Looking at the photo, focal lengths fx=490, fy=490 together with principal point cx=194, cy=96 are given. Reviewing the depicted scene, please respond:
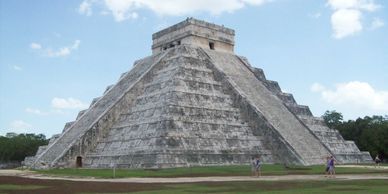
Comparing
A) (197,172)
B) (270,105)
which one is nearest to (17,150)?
(270,105)

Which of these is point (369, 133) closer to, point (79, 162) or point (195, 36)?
point (195, 36)

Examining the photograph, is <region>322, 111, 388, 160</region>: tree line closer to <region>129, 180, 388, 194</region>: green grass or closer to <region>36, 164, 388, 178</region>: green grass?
<region>36, 164, 388, 178</region>: green grass

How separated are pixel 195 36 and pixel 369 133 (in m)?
24.4

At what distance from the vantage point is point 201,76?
37.2 m

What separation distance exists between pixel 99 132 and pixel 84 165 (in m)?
2.73

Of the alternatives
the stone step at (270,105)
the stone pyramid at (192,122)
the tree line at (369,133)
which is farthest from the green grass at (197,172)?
the tree line at (369,133)

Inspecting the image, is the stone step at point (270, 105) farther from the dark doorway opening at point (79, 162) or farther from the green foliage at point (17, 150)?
the green foliage at point (17, 150)

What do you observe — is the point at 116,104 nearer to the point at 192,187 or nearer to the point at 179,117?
the point at 179,117

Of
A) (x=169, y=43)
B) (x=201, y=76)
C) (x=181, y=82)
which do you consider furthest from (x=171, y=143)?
(x=169, y=43)

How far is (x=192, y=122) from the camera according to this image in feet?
105

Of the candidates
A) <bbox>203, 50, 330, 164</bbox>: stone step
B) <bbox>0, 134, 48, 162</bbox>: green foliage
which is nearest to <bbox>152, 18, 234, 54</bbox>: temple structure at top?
<bbox>203, 50, 330, 164</bbox>: stone step

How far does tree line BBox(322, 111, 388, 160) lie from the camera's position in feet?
170

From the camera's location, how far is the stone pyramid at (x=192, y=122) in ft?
100

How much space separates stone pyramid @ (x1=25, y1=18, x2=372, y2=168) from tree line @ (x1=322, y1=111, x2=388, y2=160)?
43.5 feet
